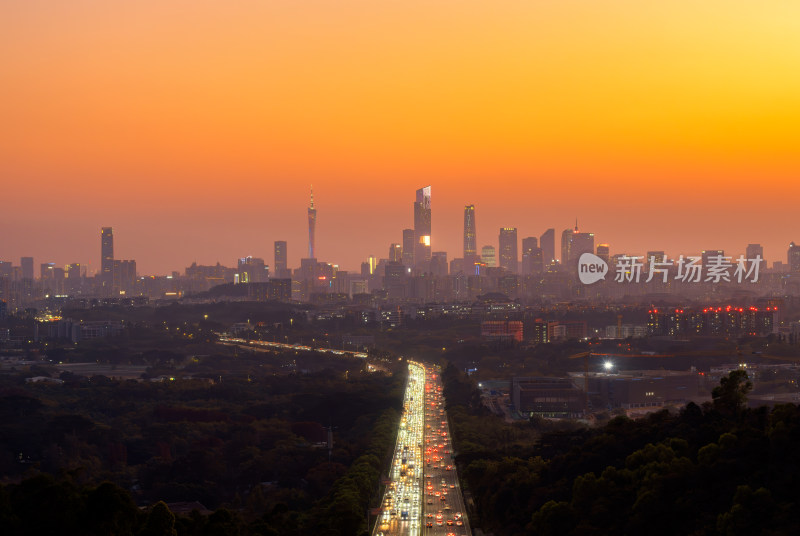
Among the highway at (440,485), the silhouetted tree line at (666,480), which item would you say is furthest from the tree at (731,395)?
the highway at (440,485)

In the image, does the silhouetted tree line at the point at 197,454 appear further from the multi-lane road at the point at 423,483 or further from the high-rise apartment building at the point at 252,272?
the high-rise apartment building at the point at 252,272

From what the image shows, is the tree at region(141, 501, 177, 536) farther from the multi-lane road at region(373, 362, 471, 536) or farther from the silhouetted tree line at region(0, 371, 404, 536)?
the multi-lane road at region(373, 362, 471, 536)

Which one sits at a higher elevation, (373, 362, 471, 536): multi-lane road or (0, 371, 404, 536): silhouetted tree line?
(0, 371, 404, 536): silhouetted tree line

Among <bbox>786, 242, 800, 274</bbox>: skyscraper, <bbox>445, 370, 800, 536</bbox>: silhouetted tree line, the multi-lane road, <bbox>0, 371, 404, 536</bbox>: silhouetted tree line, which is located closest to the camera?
<bbox>0, 371, 404, 536</bbox>: silhouetted tree line

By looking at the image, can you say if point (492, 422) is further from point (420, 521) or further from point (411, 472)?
point (420, 521)

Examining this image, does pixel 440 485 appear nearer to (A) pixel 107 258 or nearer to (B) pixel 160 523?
(B) pixel 160 523

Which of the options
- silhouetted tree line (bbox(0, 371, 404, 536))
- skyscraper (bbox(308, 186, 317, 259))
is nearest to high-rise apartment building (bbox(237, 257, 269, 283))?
skyscraper (bbox(308, 186, 317, 259))
